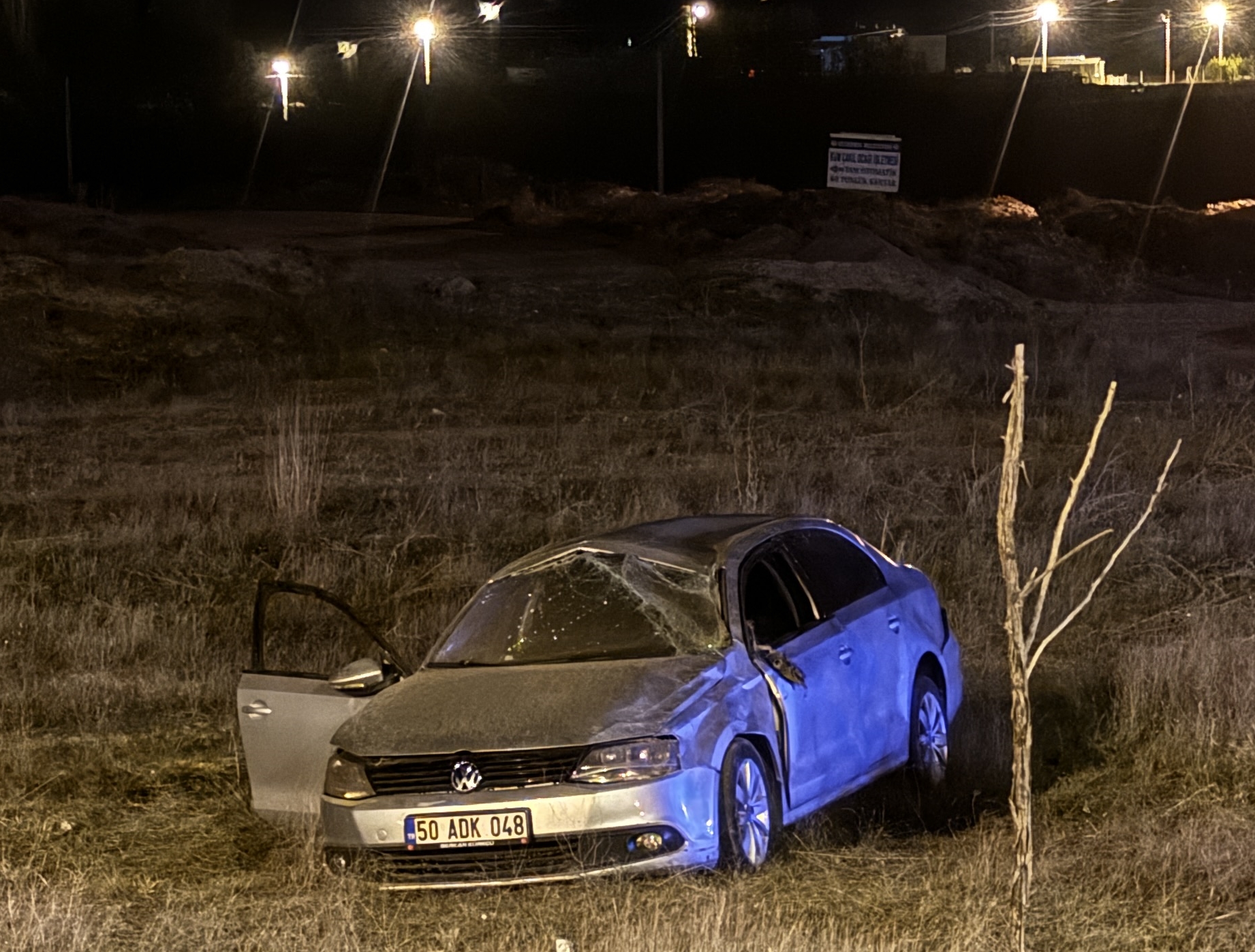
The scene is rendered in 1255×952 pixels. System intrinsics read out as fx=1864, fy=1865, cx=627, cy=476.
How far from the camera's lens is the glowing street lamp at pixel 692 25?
60.5 meters

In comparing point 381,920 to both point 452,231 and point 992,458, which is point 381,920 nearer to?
point 992,458

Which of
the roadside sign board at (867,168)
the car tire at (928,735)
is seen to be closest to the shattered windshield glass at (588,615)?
the car tire at (928,735)

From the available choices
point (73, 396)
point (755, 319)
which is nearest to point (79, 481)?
point (73, 396)

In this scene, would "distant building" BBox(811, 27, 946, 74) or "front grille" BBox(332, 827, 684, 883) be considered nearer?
"front grille" BBox(332, 827, 684, 883)

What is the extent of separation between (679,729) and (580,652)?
3.38ft

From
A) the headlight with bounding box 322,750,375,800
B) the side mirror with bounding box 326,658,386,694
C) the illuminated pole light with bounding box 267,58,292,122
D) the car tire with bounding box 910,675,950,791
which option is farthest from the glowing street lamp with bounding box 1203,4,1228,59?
the headlight with bounding box 322,750,375,800

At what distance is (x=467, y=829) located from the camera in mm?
6512

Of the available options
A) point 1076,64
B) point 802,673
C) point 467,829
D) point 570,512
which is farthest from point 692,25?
point 467,829

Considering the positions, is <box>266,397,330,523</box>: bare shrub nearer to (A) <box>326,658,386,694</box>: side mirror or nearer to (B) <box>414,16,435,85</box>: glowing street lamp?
(A) <box>326,658,386,694</box>: side mirror

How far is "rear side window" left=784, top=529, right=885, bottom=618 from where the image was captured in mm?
7875

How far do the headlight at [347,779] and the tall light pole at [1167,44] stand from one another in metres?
61.4

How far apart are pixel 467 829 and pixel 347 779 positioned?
64cm

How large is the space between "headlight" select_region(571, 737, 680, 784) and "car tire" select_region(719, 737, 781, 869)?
204 millimetres

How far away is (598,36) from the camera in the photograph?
61.9 meters
